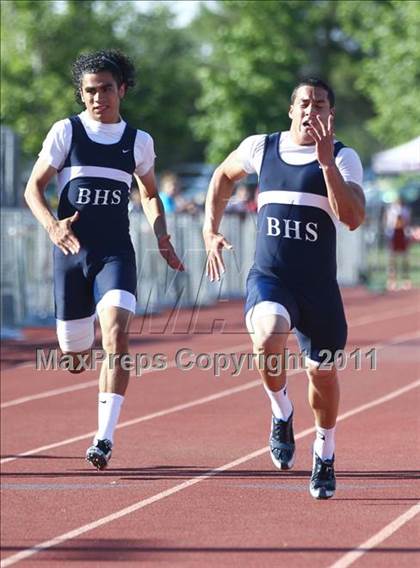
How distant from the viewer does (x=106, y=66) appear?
27.2 feet

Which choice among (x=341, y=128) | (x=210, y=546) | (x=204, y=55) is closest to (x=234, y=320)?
(x=210, y=546)

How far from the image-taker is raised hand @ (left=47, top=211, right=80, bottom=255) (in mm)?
7852

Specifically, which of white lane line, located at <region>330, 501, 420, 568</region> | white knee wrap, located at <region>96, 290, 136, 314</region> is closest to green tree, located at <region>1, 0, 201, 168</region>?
white knee wrap, located at <region>96, 290, 136, 314</region>

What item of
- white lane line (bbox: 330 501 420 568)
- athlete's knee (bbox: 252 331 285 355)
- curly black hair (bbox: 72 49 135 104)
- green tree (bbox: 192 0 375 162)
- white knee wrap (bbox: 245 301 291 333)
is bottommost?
white lane line (bbox: 330 501 420 568)

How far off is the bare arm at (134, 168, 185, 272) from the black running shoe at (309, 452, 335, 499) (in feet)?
4.90

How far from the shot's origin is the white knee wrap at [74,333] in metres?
8.52

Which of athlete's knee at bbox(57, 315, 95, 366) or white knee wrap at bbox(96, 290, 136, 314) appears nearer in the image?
white knee wrap at bbox(96, 290, 136, 314)

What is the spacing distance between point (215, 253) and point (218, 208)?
0.37 m

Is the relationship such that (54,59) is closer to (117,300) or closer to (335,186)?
(117,300)

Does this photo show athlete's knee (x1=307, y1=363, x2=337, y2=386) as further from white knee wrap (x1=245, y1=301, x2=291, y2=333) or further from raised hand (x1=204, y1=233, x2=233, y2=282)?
raised hand (x1=204, y1=233, x2=233, y2=282)

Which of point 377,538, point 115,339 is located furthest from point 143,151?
point 377,538

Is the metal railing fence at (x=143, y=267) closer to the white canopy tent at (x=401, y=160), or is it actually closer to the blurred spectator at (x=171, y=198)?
the blurred spectator at (x=171, y=198)

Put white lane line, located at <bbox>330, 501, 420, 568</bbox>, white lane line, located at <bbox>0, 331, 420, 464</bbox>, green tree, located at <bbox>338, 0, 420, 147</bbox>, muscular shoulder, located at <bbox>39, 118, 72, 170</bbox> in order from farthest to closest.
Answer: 1. green tree, located at <bbox>338, 0, 420, 147</bbox>
2. white lane line, located at <bbox>0, 331, 420, 464</bbox>
3. muscular shoulder, located at <bbox>39, 118, 72, 170</bbox>
4. white lane line, located at <bbox>330, 501, 420, 568</bbox>

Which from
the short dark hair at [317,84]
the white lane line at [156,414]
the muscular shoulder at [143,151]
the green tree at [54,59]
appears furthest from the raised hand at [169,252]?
the green tree at [54,59]
